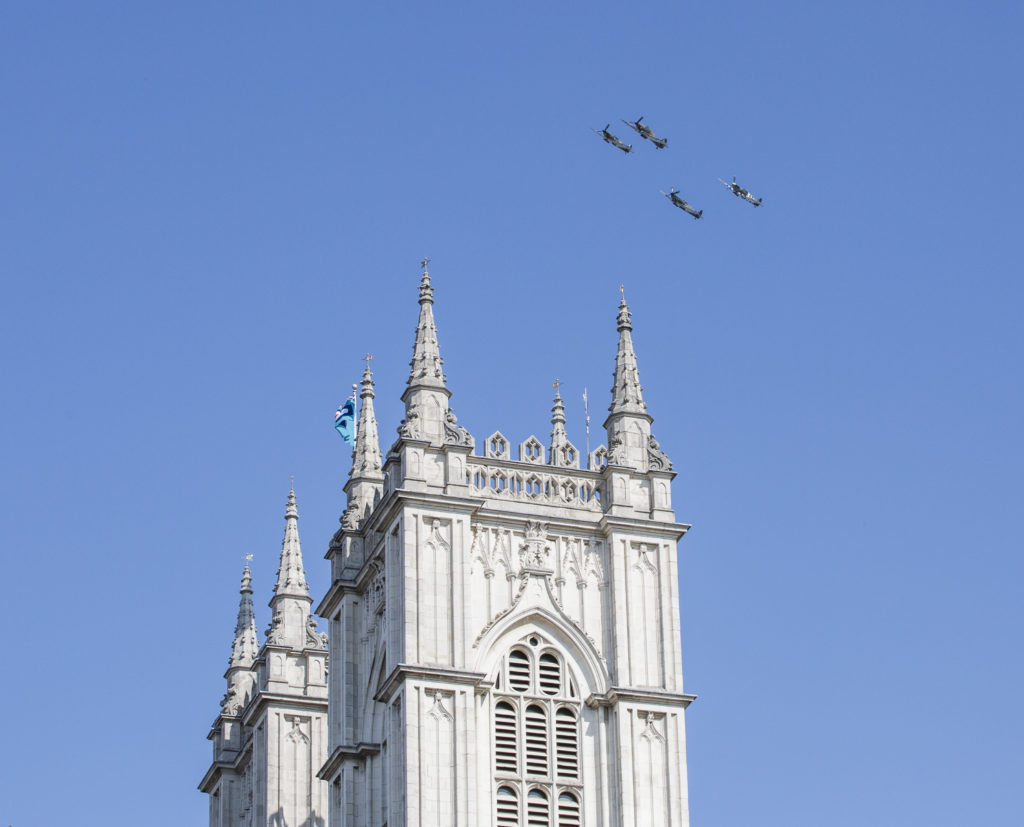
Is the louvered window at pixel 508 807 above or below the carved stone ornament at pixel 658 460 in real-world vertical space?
below

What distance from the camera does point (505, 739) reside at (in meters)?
60.9

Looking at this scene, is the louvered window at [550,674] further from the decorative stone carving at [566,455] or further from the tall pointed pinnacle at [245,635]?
the tall pointed pinnacle at [245,635]

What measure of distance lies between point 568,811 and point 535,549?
6.93 metres

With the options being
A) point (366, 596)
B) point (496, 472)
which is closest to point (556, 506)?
point (496, 472)

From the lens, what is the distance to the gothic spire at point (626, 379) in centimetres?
6625

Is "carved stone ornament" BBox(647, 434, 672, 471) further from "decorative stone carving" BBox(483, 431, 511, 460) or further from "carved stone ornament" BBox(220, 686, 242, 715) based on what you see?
"carved stone ornament" BBox(220, 686, 242, 715)

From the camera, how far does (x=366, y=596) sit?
66.3 metres

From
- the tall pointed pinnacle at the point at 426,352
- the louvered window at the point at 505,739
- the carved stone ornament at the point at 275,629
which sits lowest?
the louvered window at the point at 505,739

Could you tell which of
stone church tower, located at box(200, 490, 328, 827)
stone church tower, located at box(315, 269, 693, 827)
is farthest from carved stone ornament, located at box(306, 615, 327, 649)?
stone church tower, located at box(315, 269, 693, 827)

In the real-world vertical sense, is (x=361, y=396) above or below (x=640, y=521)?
above

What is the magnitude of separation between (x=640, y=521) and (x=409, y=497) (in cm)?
629

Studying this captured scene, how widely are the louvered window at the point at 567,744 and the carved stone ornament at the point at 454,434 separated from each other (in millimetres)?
7502

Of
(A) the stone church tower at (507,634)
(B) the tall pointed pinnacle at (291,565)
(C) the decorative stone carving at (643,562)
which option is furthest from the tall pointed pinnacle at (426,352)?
(B) the tall pointed pinnacle at (291,565)

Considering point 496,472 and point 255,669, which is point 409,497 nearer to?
point 496,472
